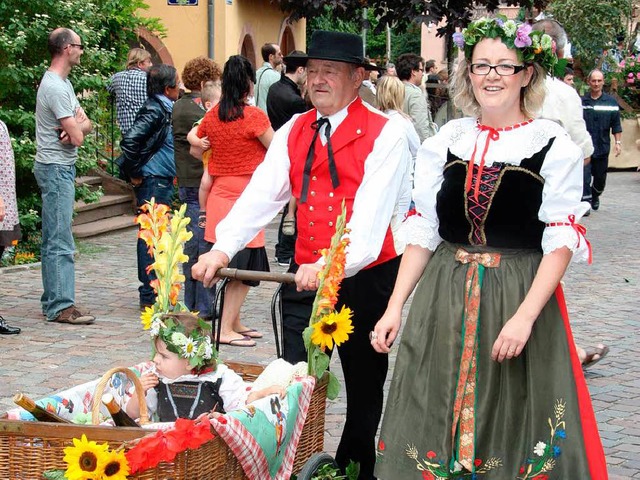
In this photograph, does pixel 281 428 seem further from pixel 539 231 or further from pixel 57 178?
pixel 57 178

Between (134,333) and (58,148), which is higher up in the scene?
(58,148)

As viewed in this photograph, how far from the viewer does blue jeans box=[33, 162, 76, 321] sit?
821cm

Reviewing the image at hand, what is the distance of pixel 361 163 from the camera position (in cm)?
471

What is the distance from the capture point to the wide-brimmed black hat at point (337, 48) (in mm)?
4699

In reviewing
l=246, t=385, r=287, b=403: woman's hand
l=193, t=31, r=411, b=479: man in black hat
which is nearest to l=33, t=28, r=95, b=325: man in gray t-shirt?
l=193, t=31, r=411, b=479: man in black hat

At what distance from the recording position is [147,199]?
8.91 metres

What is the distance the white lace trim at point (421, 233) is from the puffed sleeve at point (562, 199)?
43 centimetres

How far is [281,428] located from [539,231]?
3.70 ft

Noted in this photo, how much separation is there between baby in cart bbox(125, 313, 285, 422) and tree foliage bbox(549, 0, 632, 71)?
19.1 m

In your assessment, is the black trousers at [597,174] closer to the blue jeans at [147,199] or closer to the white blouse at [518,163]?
the blue jeans at [147,199]

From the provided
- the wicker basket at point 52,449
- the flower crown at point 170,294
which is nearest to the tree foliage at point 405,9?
the flower crown at point 170,294

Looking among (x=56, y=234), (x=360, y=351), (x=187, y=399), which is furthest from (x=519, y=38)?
(x=56, y=234)

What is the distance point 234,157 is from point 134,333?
1.45m

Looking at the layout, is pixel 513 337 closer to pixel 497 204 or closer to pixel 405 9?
pixel 497 204
